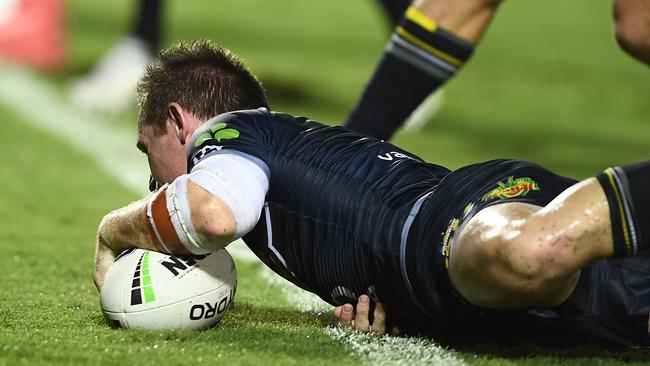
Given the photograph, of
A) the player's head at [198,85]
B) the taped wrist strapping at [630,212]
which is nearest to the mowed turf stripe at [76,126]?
the player's head at [198,85]

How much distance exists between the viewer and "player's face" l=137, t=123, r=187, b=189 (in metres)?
2.96

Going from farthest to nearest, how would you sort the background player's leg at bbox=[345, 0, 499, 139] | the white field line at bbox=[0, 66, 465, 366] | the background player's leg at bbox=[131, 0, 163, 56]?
the background player's leg at bbox=[131, 0, 163, 56] → the background player's leg at bbox=[345, 0, 499, 139] → the white field line at bbox=[0, 66, 465, 366]

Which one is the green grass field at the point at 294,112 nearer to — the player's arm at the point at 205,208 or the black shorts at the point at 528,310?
the black shorts at the point at 528,310

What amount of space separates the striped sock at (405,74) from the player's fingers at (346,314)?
3.16 feet

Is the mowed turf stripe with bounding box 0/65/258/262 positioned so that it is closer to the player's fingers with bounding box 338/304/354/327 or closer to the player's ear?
the player's ear

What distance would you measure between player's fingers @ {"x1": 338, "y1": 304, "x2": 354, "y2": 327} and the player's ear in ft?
1.87

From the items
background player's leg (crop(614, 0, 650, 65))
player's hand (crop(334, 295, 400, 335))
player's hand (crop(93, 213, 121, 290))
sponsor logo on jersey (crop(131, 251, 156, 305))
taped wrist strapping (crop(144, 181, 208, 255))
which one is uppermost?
background player's leg (crop(614, 0, 650, 65))

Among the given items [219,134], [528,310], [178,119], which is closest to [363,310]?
[528,310]

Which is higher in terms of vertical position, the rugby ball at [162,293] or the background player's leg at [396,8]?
the background player's leg at [396,8]

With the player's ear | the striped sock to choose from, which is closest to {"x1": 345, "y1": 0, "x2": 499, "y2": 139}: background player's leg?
the striped sock

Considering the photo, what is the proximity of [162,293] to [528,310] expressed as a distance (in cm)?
83

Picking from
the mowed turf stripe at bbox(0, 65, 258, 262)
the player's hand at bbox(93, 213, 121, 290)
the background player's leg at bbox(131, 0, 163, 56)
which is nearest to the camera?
the player's hand at bbox(93, 213, 121, 290)

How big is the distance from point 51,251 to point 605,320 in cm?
203

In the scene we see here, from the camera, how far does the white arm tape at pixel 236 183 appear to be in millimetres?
2621
